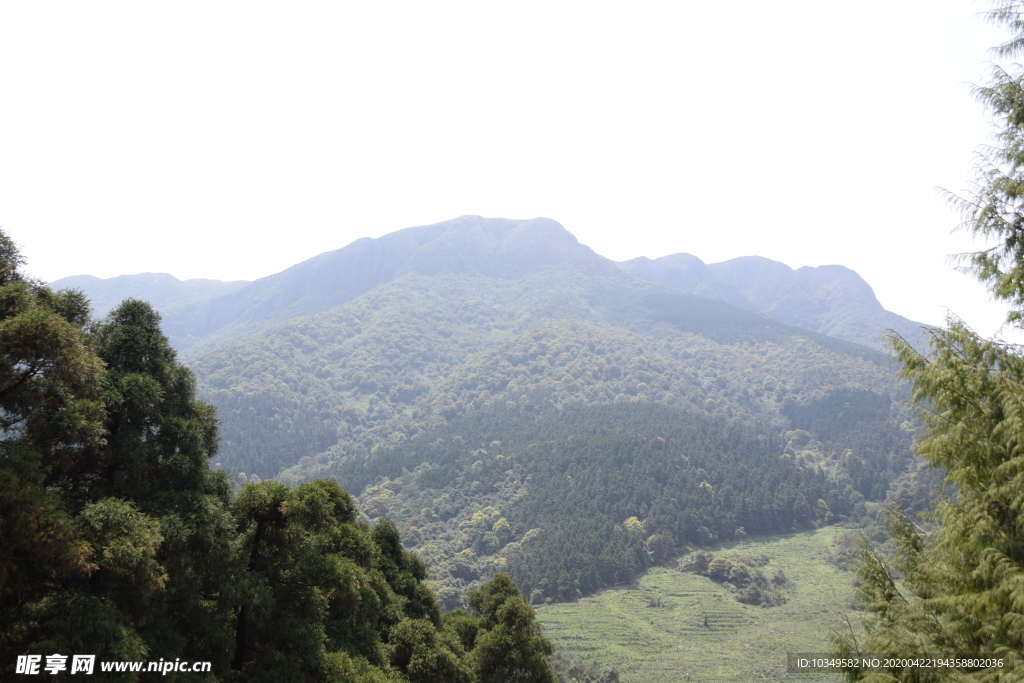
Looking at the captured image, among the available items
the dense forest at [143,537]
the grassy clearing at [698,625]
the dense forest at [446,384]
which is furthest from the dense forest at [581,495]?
the dense forest at [143,537]

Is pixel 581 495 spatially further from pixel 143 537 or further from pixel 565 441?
pixel 143 537

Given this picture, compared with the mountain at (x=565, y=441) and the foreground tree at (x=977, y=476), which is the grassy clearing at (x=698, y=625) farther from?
the foreground tree at (x=977, y=476)

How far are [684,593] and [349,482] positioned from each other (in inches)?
2729

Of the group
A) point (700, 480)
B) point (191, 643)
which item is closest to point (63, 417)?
point (191, 643)

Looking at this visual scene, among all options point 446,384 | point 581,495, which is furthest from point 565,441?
point 446,384

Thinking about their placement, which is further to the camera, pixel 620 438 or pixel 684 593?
pixel 620 438

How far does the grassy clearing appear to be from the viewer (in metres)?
48.5

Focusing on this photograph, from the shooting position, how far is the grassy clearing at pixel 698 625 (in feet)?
159

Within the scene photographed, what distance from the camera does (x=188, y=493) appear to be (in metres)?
12.8

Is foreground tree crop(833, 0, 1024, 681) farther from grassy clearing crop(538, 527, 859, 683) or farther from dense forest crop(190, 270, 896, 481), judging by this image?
dense forest crop(190, 270, 896, 481)

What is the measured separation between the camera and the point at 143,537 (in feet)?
34.1

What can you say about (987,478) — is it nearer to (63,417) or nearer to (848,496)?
(63,417)

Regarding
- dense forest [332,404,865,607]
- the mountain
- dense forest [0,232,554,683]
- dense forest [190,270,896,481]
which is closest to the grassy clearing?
dense forest [332,404,865,607]

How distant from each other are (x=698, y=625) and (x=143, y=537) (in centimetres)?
6655
